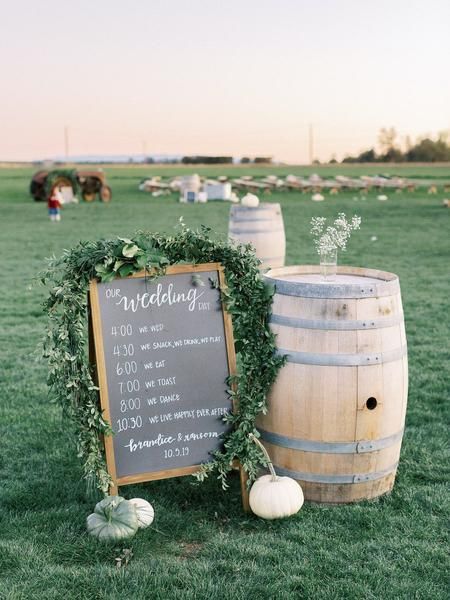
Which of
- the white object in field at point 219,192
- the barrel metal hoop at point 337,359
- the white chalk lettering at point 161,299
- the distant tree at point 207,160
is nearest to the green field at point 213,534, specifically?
the white chalk lettering at point 161,299

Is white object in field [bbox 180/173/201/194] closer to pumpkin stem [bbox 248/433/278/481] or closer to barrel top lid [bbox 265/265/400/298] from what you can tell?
barrel top lid [bbox 265/265/400/298]

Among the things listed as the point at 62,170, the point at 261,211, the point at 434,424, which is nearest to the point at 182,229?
the point at 434,424

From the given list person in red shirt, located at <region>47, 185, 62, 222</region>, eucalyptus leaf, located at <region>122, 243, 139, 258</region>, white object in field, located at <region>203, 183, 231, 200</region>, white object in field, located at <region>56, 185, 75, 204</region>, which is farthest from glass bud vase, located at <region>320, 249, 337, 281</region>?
white object in field, located at <region>203, 183, 231, 200</region>

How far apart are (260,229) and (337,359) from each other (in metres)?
6.92

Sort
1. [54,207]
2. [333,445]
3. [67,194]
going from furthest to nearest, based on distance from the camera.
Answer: [67,194] → [54,207] → [333,445]

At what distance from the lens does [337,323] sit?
3828mm

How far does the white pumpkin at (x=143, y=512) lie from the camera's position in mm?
3826

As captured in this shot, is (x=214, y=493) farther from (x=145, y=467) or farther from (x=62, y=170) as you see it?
(x=62, y=170)

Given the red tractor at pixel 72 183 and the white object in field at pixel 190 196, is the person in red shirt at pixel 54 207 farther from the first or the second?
the white object in field at pixel 190 196

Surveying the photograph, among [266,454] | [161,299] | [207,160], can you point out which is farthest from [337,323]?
[207,160]

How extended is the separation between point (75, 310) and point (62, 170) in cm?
3094

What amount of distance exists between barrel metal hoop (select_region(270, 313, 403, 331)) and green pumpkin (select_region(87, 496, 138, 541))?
1261 millimetres

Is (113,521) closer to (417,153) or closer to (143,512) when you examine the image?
(143,512)

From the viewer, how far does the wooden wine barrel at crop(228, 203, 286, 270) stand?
34.8 feet
